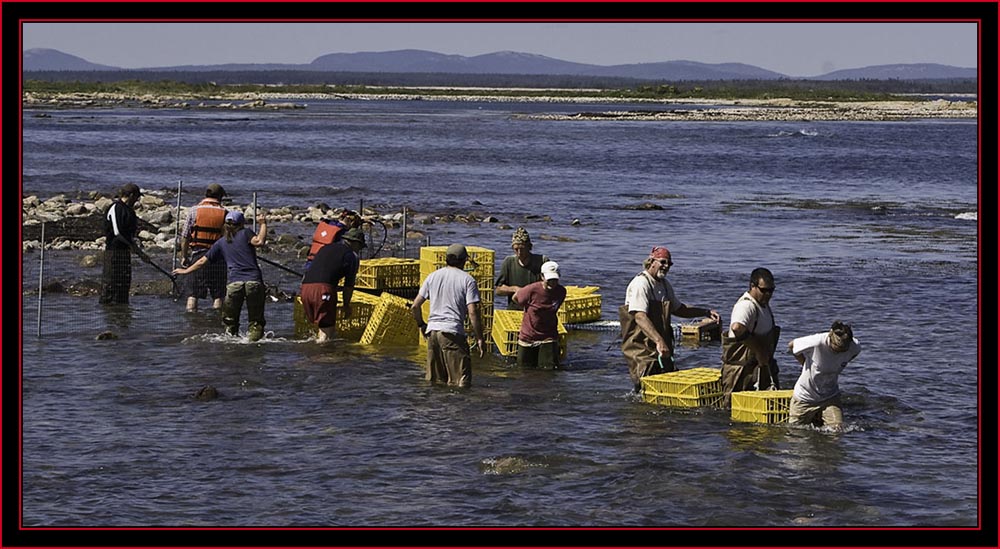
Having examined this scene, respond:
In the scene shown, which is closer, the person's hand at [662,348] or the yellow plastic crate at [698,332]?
the person's hand at [662,348]

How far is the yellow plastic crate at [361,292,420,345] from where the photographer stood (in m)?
18.6

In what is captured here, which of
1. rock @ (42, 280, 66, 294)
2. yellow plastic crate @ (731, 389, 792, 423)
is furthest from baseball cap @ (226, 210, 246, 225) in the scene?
yellow plastic crate @ (731, 389, 792, 423)

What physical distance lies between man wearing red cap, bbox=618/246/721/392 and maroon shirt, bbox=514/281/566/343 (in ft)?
4.69

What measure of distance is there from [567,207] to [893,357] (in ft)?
78.1

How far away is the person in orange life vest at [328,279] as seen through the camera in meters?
17.7

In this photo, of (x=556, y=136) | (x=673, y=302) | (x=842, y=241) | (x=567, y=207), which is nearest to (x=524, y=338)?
(x=673, y=302)

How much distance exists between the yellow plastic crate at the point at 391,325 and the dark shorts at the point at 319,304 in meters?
0.55

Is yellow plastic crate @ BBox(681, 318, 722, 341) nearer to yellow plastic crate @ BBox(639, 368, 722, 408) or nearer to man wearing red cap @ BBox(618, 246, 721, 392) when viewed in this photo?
man wearing red cap @ BBox(618, 246, 721, 392)

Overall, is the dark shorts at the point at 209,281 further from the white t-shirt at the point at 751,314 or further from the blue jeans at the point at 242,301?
the white t-shirt at the point at 751,314

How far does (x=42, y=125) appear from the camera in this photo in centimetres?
8731

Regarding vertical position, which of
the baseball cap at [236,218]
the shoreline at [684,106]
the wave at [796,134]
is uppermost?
the shoreline at [684,106]

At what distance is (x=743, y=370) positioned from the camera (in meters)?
14.7

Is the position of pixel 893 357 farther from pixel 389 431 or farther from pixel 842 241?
pixel 842 241

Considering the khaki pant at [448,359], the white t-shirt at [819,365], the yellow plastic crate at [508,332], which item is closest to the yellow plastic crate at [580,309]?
the yellow plastic crate at [508,332]
